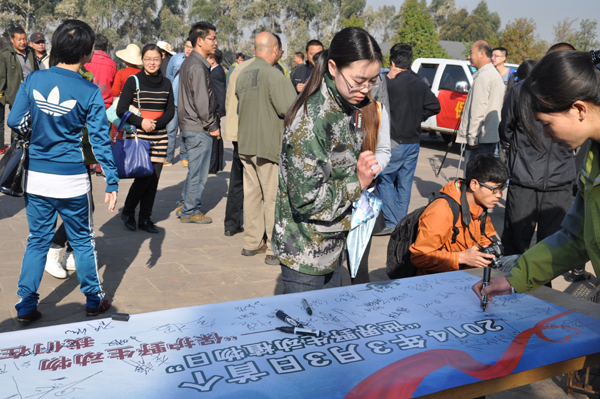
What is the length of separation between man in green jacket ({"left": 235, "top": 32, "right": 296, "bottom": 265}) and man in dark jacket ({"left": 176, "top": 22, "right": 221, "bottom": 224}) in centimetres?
95

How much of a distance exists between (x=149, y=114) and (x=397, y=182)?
2.99 meters

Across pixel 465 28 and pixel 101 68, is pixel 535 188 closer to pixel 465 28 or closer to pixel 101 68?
pixel 101 68

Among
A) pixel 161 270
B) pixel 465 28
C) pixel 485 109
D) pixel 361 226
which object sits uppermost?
pixel 465 28

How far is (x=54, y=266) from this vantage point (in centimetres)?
445

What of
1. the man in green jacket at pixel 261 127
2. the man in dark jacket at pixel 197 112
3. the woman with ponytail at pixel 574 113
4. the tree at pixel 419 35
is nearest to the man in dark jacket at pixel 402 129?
the man in green jacket at pixel 261 127

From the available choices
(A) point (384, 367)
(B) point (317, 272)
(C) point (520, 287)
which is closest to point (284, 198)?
(B) point (317, 272)

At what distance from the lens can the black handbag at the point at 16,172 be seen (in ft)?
11.1

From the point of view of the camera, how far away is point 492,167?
3.32 meters

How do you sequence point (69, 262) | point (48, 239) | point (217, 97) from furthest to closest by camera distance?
point (217, 97) < point (69, 262) < point (48, 239)

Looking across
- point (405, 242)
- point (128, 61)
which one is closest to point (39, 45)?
point (128, 61)

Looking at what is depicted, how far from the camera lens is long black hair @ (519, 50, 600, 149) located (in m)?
1.67

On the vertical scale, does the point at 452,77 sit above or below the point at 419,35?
below

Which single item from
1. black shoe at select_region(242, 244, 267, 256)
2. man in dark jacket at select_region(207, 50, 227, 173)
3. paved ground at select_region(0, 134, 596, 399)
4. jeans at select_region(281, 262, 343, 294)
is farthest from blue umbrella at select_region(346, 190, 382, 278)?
man in dark jacket at select_region(207, 50, 227, 173)

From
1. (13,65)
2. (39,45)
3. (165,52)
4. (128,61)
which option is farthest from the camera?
(165,52)
